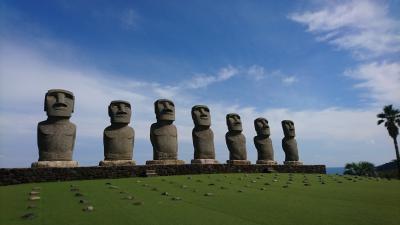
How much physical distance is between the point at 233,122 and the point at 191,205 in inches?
544

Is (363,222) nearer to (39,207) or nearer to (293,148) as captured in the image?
(39,207)

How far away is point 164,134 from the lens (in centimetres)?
2044

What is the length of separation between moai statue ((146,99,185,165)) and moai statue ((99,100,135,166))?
4.45ft

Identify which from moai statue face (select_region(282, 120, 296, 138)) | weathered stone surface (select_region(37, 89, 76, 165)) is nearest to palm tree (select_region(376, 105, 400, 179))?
moai statue face (select_region(282, 120, 296, 138))

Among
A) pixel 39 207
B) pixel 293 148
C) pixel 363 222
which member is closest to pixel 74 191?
pixel 39 207

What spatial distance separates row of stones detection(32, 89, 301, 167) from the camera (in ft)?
56.6

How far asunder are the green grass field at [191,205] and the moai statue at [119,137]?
13.3 ft

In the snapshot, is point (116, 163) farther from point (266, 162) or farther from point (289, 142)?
point (289, 142)

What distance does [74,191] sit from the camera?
12320 mm

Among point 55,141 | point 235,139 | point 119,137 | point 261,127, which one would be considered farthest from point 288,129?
point 55,141

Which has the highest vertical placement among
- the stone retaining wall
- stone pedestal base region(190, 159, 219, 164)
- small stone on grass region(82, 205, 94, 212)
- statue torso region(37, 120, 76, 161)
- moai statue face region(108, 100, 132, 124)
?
moai statue face region(108, 100, 132, 124)

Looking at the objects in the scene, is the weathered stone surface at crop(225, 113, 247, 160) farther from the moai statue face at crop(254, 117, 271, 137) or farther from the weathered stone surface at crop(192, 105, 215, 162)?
the moai statue face at crop(254, 117, 271, 137)

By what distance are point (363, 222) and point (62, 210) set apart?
666 cm

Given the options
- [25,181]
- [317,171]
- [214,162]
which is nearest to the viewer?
[25,181]
